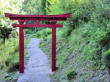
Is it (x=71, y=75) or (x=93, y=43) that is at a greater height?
(x=93, y=43)

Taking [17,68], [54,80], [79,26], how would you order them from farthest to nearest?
[79,26] < [17,68] < [54,80]

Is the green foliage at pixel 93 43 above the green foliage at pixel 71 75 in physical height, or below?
above

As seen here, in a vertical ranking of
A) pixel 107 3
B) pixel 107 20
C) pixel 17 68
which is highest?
pixel 107 3

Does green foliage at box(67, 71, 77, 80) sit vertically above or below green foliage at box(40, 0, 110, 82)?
below

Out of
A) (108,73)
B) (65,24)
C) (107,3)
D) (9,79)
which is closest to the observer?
(108,73)

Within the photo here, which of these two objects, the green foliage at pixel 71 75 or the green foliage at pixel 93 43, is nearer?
the green foliage at pixel 93 43

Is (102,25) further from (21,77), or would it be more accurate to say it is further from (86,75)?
(21,77)

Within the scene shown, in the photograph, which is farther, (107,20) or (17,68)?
(17,68)

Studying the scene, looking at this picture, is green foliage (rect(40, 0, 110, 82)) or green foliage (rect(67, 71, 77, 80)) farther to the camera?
green foliage (rect(67, 71, 77, 80))

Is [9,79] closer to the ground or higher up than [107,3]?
closer to the ground

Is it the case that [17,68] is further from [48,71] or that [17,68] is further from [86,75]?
[86,75]

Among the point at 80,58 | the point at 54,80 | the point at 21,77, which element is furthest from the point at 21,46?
the point at 80,58

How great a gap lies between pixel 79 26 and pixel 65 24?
129cm

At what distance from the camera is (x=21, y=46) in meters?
7.57
